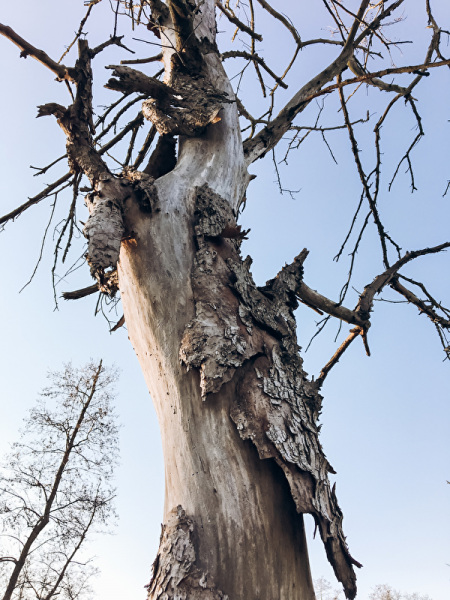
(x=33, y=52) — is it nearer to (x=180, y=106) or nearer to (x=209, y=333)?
(x=180, y=106)

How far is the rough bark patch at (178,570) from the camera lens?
120cm

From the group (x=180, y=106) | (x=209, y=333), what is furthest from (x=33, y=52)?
(x=209, y=333)

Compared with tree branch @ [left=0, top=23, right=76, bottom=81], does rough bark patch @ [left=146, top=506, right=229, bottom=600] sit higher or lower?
lower

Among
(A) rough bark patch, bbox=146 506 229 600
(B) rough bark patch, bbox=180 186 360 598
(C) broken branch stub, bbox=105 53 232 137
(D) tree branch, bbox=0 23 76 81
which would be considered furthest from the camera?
(C) broken branch stub, bbox=105 53 232 137

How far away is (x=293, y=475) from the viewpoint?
134 cm

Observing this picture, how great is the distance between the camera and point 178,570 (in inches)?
48.4

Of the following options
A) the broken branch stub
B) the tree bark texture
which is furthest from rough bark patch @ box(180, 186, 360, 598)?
the broken branch stub

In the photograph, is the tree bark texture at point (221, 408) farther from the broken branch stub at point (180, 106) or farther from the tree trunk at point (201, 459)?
the broken branch stub at point (180, 106)

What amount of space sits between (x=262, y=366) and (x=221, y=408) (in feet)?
0.71

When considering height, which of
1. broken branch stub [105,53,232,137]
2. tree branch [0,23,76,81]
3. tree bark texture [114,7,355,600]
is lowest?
tree bark texture [114,7,355,600]

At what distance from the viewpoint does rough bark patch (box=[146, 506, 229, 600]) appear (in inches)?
47.1

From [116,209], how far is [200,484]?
1042 mm

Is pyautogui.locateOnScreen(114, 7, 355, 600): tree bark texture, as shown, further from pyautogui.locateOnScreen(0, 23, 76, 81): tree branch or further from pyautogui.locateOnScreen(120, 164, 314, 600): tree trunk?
pyautogui.locateOnScreen(0, 23, 76, 81): tree branch

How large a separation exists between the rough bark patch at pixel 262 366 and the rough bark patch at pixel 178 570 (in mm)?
306
